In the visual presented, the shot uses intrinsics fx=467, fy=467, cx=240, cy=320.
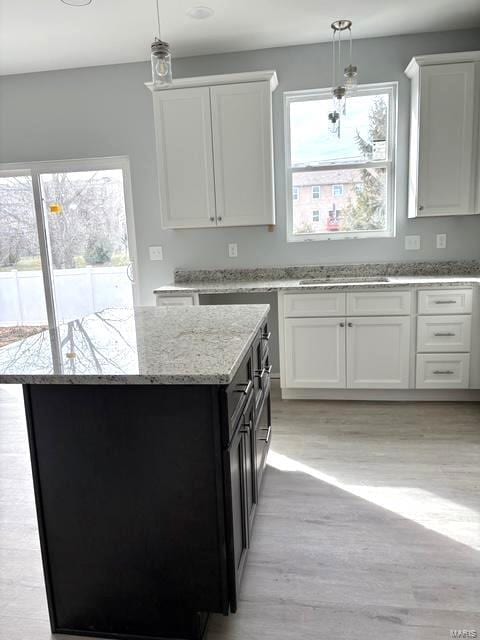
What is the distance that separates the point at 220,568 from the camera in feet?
4.48

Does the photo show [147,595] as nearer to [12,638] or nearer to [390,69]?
[12,638]

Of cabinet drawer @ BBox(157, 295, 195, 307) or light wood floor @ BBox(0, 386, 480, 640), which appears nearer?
light wood floor @ BBox(0, 386, 480, 640)

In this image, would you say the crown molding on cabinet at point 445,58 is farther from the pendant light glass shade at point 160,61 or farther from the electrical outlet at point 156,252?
the electrical outlet at point 156,252

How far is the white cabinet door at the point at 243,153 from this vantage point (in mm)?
3402

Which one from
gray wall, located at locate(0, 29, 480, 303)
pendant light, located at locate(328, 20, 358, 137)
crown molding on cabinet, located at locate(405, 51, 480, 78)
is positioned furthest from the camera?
gray wall, located at locate(0, 29, 480, 303)

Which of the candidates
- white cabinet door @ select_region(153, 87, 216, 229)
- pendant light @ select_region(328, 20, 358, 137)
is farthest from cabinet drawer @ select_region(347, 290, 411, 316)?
white cabinet door @ select_region(153, 87, 216, 229)

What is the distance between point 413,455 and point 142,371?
1909mm

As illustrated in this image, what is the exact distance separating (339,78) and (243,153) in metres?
1.00

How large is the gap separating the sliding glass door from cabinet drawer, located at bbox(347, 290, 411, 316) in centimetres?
196

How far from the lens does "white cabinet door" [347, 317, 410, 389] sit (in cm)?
329

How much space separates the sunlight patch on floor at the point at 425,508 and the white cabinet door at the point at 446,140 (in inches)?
81.1

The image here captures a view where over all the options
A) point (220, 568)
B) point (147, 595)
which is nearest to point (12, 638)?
point (147, 595)

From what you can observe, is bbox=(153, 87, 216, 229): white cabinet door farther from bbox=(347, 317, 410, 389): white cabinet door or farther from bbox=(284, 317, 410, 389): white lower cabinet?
bbox=(347, 317, 410, 389): white cabinet door

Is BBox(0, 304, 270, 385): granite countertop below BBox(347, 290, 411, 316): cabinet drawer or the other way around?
the other way around
